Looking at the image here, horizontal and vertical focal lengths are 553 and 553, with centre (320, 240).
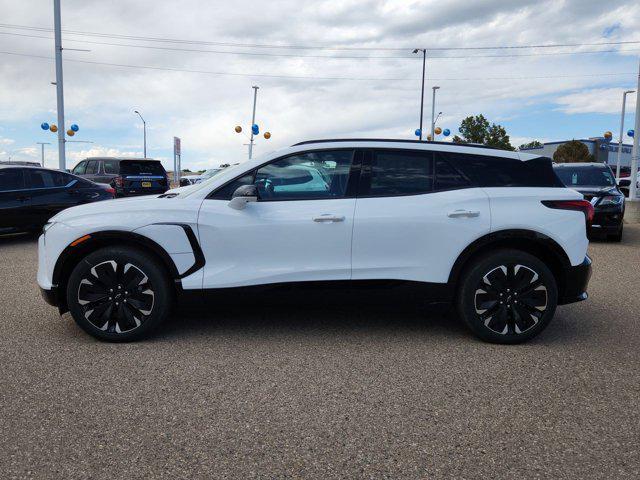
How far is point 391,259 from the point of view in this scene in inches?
171

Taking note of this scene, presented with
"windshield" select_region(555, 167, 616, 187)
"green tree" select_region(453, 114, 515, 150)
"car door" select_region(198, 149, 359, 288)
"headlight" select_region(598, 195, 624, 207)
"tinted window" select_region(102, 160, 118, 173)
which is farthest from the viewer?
"green tree" select_region(453, 114, 515, 150)

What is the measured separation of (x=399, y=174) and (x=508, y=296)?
1.30m

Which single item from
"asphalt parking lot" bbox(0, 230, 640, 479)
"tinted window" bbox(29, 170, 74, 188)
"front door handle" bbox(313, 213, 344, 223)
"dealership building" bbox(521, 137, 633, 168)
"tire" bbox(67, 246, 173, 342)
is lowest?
"asphalt parking lot" bbox(0, 230, 640, 479)

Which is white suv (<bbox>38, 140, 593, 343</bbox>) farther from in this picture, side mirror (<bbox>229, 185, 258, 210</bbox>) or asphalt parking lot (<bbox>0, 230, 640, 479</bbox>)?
asphalt parking lot (<bbox>0, 230, 640, 479</bbox>)

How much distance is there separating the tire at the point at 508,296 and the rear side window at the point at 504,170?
0.58 m

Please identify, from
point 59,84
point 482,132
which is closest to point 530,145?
point 482,132

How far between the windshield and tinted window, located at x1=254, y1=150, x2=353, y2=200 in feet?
28.2

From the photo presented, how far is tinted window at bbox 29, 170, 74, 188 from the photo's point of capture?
10.6 meters

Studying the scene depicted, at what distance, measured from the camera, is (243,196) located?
425cm

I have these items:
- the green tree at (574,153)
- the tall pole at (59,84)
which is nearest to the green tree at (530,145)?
the green tree at (574,153)

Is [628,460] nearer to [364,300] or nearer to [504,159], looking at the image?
[364,300]

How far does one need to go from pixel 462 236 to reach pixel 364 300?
0.94m

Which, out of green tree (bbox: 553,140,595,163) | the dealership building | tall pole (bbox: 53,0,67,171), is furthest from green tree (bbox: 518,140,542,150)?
tall pole (bbox: 53,0,67,171)

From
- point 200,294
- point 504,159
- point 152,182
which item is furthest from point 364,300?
point 152,182
